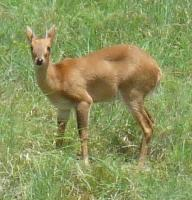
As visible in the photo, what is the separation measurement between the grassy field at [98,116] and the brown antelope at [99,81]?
18 cm

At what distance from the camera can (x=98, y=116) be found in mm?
7914

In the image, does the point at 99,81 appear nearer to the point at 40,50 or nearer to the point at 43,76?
the point at 43,76

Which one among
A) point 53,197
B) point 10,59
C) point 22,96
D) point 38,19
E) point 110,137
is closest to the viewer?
point 53,197

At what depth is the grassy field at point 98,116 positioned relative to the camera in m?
6.57

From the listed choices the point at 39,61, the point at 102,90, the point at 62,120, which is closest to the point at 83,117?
the point at 62,120

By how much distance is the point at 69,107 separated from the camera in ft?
24.7

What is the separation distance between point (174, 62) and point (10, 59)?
68.3 inches

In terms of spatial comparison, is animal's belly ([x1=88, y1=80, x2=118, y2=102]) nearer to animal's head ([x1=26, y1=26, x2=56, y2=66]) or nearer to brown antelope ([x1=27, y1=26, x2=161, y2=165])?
brown antelope ([x1=27, y1=26, x2=161, y2=165])

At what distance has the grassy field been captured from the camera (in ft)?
21.6

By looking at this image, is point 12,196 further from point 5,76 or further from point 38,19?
point 38,19

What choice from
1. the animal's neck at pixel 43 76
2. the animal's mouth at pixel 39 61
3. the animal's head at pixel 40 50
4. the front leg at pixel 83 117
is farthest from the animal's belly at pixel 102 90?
the animal's mouth at pixel 39 61

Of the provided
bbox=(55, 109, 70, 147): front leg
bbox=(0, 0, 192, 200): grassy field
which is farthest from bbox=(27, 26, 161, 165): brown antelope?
bbox=(0, 0, 192, 200): grassy field

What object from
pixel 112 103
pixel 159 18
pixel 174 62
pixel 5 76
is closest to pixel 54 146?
pixel 112 103

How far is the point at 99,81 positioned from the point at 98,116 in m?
0.36
